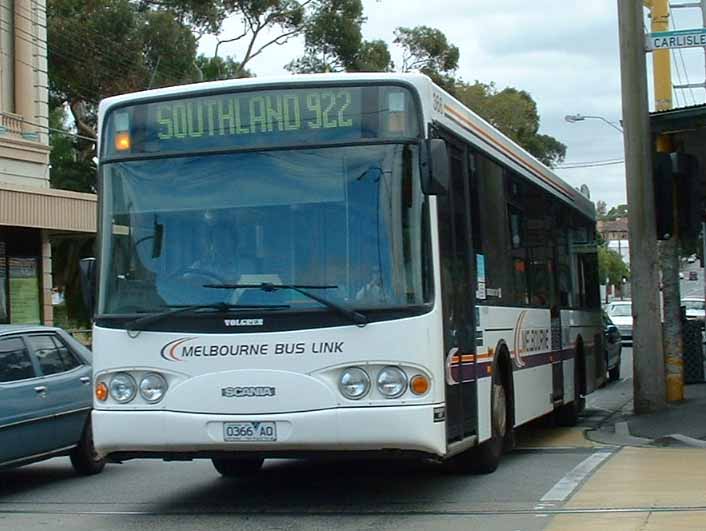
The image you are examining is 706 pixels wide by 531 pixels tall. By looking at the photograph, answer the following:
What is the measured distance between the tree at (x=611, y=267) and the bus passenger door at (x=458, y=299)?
8169 cm

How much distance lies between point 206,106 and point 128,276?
140 cm

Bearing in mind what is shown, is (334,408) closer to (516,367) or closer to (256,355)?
(256,355)

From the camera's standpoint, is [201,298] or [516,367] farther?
[516,367]

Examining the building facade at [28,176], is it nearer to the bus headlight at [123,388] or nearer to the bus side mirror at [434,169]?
the bus headlight at [123,388]

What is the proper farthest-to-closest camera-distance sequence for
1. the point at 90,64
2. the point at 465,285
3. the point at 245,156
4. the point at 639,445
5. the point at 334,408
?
the point at 90,64
the point at 639,445
the point at 465,285
the point at 245,156
the point at 334,408

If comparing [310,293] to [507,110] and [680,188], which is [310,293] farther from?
[507,110]

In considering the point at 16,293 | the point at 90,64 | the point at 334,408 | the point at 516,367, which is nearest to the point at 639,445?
the point at 516,367

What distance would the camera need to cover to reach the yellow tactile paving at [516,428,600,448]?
13.4 meters

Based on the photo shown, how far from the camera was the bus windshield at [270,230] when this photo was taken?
8.37 metres

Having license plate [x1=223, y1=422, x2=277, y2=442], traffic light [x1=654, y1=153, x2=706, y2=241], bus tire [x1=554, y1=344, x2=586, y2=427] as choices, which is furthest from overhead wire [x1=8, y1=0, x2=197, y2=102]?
license plate [x1=223, y1=422, x2=277, y2=442]

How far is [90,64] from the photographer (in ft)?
129

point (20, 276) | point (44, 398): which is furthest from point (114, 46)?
point (44, 398)

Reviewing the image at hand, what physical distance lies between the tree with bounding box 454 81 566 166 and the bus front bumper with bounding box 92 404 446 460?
4760 cm

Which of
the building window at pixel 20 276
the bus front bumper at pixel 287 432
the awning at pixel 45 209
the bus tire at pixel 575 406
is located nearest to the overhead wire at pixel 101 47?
the awning at pixel 45 209
